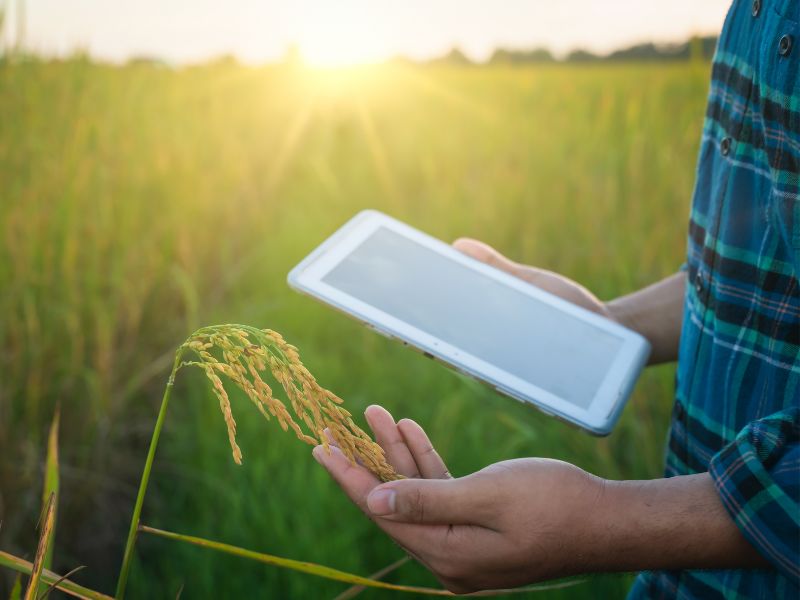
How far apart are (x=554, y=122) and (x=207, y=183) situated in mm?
2355

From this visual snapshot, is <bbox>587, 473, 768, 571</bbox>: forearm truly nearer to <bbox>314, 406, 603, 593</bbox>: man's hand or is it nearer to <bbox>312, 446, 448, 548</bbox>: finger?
<bbox>314, 406, 603, 593</bbox>: man's hand

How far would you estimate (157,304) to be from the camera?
259cm

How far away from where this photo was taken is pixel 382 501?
811 mm

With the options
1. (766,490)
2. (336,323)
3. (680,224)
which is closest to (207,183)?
(336,323)

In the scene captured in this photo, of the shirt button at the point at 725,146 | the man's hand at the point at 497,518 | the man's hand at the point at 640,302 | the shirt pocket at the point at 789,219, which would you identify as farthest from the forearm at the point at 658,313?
the man's hand at the point at 497,518

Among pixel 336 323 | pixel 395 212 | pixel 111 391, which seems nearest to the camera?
pixel 111 391

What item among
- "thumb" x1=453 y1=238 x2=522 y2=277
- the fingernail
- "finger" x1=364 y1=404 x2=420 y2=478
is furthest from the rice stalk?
"thumb" x1=453 y1=238 x2=522 y2=277

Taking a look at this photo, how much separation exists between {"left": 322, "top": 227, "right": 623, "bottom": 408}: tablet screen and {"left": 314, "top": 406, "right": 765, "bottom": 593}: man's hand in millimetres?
430

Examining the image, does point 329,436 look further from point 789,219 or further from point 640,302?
point 640,302

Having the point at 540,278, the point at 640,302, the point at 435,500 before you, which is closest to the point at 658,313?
the point at 640,302

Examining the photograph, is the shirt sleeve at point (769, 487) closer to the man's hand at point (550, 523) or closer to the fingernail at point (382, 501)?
the man's hand at point (550, 523)

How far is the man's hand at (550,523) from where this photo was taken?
2.51ft

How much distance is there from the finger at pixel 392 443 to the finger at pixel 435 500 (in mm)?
143

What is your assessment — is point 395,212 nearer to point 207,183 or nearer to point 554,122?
point 207,183
